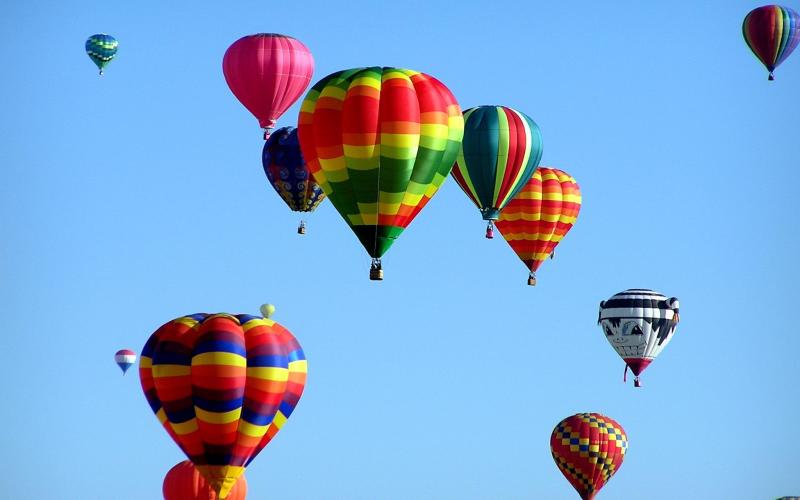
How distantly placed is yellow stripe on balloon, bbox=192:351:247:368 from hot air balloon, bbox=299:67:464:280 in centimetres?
354

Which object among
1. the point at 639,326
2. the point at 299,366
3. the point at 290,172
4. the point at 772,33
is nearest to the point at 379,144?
the point at 299,366

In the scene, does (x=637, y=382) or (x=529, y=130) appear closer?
(x=529, y=130)

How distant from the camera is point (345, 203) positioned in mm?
50312

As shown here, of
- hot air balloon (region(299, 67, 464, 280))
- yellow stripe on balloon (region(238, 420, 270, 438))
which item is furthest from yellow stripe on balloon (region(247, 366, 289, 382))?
hot air balloon (region(299, 67, 464, 280))

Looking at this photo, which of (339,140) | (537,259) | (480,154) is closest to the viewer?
(339,140)

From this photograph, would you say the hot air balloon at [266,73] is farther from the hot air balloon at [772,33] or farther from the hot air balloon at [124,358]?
the hot air balloon at [124,358]

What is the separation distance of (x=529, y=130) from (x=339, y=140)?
26.3 feet

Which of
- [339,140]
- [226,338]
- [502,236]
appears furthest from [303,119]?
[502,236]

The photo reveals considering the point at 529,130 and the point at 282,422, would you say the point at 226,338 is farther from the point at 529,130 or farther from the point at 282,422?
the point at 529,130

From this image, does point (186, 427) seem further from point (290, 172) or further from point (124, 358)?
point (124, 358)

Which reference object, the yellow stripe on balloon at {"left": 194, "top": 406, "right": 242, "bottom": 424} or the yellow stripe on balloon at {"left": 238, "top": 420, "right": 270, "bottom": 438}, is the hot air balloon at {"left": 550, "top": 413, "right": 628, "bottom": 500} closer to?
the yellow stripe on balloon at {"left": 238, "top": 420, "right": 270, "bottom": 438}

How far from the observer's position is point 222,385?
5044cm

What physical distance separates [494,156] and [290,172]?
286 inches

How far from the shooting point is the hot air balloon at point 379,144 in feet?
163
